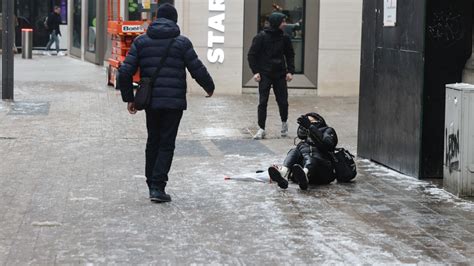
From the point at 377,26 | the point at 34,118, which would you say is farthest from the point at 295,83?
the point at 377,26

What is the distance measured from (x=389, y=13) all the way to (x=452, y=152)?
229 centimetres

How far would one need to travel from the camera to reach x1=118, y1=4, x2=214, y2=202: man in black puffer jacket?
28.6 ft

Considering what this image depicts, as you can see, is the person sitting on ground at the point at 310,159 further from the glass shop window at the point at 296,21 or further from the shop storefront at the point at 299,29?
the glass shop window at the point at 296,21

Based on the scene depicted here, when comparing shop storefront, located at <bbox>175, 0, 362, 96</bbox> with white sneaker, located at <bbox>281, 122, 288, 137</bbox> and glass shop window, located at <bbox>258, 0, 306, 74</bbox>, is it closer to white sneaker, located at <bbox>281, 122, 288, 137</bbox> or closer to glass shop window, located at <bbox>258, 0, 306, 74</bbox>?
glass shop window, located at <bbox>258, 0, 306, 74</bbox>

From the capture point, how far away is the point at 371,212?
8648mm

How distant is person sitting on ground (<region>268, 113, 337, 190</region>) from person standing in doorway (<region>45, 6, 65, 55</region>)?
2312 cm

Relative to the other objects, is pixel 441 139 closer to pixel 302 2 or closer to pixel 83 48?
pixel 302 2

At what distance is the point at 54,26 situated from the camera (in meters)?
32.2

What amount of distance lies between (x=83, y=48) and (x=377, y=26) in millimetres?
18728

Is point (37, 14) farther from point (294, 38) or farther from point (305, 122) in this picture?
point (305, 122)

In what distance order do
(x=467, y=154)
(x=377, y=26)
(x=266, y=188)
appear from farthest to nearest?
(x=377, y=26), (x=266, y=188), (x=467, y=154)

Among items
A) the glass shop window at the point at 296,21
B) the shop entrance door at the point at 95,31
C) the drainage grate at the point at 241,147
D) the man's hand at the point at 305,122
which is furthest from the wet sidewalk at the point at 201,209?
the shop entrance door at the point at 95,31

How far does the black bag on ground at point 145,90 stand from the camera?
8633 millimetres

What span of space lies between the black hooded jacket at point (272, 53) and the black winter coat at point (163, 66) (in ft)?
15.6
